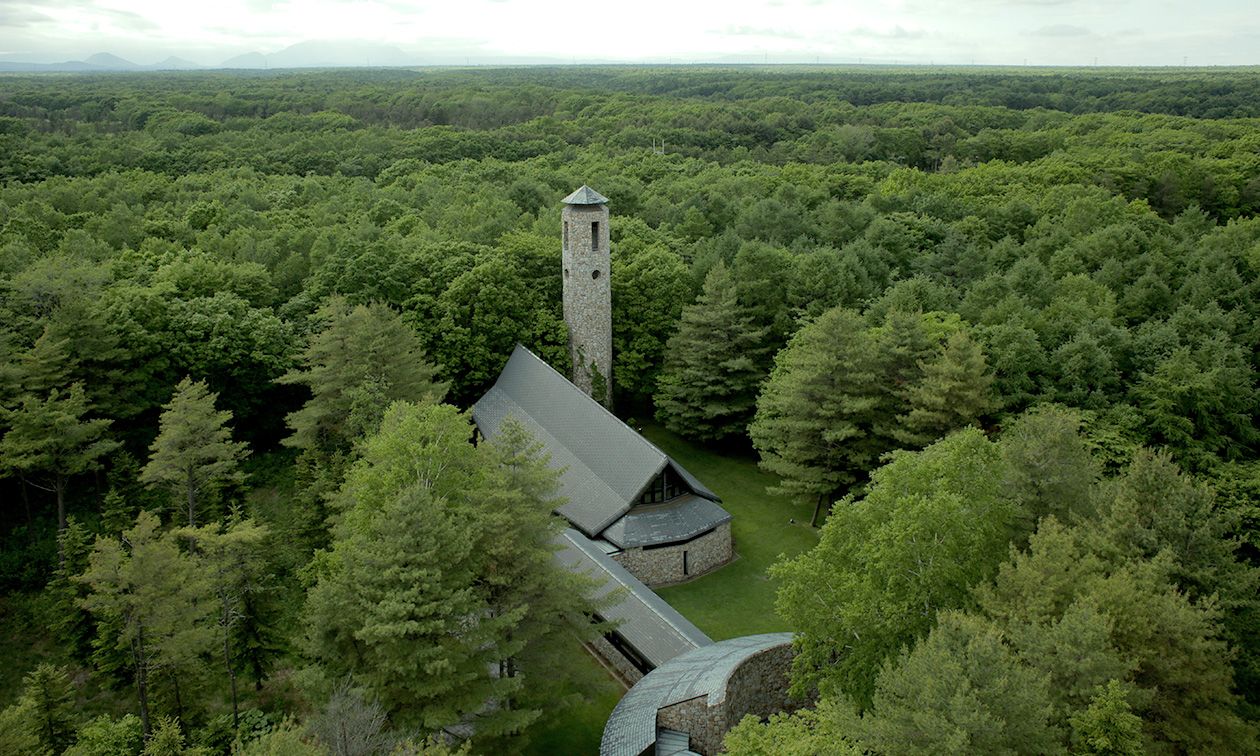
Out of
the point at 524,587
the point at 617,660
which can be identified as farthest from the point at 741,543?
the point at 524,587

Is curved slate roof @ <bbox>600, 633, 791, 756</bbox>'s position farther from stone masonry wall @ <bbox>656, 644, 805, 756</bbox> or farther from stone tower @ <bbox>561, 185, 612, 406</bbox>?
stone tower @ <bbox>561, 185, 612, 406</bbox>

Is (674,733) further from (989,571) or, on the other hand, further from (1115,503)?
(1115,503)

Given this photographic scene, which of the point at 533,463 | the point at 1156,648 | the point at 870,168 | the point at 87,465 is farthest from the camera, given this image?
the point at 870,168

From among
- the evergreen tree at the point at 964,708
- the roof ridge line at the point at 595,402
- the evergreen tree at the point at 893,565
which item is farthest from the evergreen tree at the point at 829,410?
the evergreen tree at the point at 964,708

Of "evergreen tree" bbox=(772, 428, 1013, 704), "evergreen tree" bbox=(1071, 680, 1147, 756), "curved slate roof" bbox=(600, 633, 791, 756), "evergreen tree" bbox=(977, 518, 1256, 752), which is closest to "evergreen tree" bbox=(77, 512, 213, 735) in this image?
"curved slate roof" bbox=(600, 633, 791, 756)

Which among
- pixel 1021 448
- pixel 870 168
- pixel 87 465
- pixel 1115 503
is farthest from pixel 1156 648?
pixel 870 168

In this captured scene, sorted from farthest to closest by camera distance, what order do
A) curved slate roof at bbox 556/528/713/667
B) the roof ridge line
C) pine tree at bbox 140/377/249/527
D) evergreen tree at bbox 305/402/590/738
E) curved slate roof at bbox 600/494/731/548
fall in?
the roof ridge line, curved slate roof at bbox 600/494/731/548, pine tree at bbox 140/377/249/527, curved slate roof at bbox 556/528/713/667, evergreen tree at bbox 305/402/590/738
